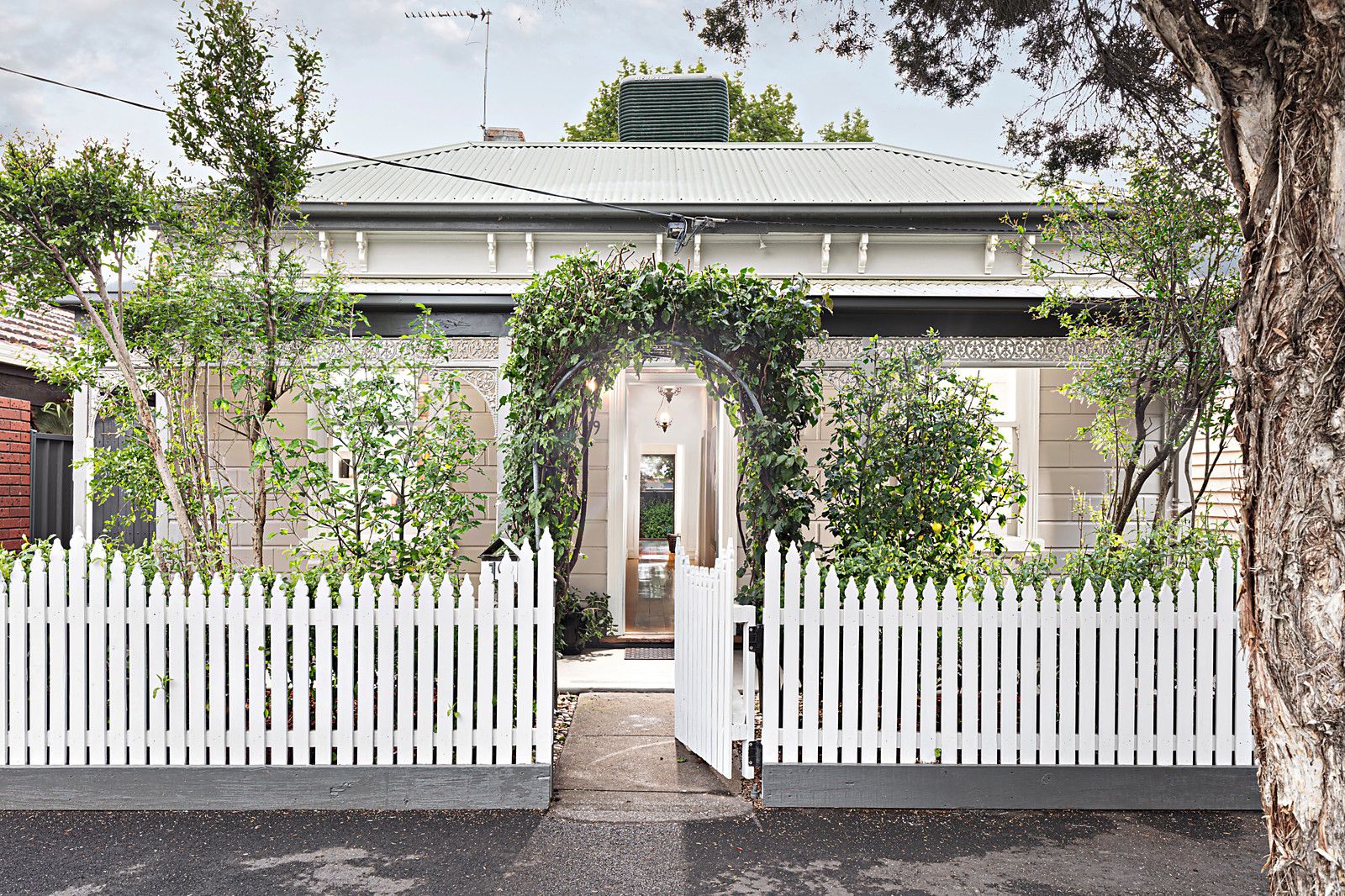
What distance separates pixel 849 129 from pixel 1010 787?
2049 cm

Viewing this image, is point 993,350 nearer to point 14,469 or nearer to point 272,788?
point 272,788

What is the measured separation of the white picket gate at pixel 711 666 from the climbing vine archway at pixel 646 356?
0.76m

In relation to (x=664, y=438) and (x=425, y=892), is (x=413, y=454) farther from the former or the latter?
(x=664, y=438)

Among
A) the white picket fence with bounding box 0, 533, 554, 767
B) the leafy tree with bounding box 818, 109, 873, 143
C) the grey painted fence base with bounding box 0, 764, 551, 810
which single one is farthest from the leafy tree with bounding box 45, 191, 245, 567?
the leafy tree with bounding box 818, 109, 873, 143

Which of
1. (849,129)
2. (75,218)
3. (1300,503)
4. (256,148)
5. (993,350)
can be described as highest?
(849,129)

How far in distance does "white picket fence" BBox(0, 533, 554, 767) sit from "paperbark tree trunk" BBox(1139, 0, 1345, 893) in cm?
290

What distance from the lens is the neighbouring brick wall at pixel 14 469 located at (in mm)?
8570

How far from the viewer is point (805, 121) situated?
22125mm

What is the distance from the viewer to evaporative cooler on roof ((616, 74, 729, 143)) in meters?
13.7

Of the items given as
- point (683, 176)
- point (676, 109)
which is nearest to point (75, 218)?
point (683, 176)

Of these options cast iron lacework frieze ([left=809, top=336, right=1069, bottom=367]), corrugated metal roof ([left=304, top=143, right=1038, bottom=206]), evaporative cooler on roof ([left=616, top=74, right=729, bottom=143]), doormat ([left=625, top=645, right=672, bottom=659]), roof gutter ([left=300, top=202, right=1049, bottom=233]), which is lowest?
doormat ([left=625, top=645, right=672, bottom=659])

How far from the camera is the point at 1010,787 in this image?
14.0 ft

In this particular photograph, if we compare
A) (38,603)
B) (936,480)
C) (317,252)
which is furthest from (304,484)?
(317,252)

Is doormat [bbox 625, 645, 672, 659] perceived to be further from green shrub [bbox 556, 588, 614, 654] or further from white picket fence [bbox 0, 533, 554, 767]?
white picket fence [bbox 0, 533, 554, 767]
